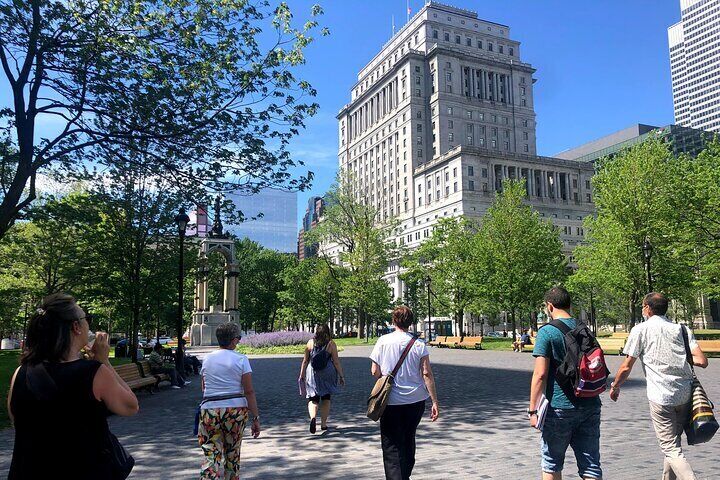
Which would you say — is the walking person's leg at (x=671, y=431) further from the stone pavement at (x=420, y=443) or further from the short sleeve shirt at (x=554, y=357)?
the short sleeve shirt at (x=554, y=357)

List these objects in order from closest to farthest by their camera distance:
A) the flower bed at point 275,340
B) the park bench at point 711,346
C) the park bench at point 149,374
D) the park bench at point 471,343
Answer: the park bench at point 149,374 → the park bench at point 711,346 → the park bench at point 471,343 → the flower bed at point 275,340

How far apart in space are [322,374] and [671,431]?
553cm

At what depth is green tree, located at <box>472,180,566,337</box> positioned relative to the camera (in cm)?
4172

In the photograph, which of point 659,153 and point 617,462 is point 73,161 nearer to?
point 617,462

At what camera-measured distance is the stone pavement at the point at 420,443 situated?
6758mm

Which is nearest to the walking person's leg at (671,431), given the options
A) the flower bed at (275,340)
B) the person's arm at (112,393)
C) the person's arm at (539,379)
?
the person's arm at (539,379)

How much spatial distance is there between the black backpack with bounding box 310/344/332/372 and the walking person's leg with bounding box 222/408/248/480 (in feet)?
12.4

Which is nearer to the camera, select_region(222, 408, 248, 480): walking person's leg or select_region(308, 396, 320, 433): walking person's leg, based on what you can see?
select_region(222, 408, 248, 480): walking person's leg

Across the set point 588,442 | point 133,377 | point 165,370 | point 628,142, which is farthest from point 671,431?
point 628,142

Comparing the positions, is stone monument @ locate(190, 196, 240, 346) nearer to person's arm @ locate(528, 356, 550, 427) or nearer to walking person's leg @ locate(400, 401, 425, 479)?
walking person's leg @ locate(400, 401, 425, 479)

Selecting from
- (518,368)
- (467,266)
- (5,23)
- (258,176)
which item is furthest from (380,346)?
(467,266)

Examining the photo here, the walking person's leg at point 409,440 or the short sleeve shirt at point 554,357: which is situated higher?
the short sleeve shirt at point 554,357

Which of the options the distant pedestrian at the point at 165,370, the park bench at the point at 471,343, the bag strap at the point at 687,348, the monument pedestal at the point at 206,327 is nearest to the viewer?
the bag strap at the point at 687,348

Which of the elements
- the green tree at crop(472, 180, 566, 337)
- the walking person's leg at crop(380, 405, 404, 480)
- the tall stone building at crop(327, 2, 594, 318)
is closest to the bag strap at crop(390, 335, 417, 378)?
the walking person's leg at crop(380, 405, 404, 480)
